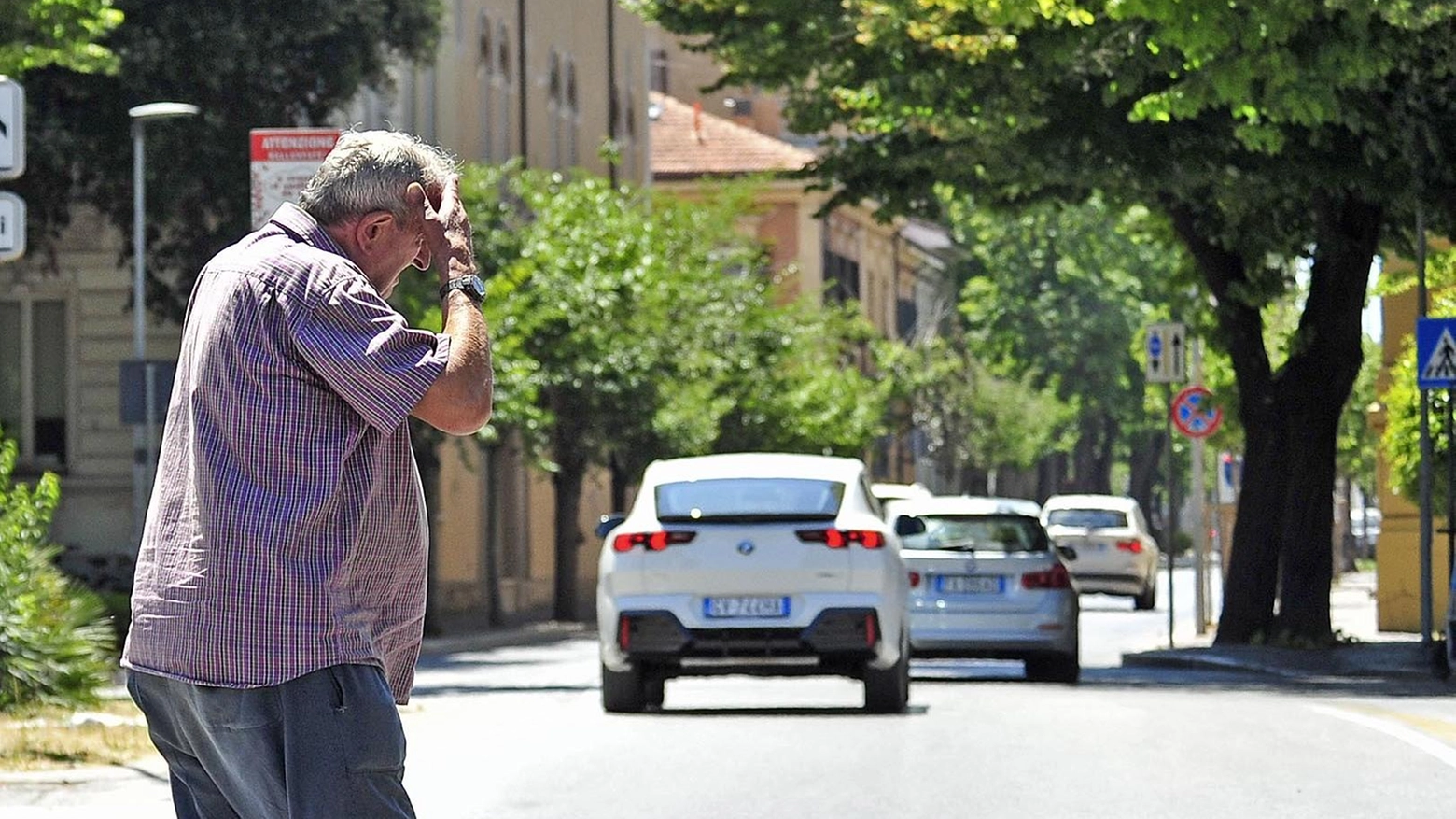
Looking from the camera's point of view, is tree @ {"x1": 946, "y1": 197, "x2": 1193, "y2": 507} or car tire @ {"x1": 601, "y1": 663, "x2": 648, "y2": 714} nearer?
car tire @ {"x1": 601, "y1": 663, "x2": 648, "y2": 714}

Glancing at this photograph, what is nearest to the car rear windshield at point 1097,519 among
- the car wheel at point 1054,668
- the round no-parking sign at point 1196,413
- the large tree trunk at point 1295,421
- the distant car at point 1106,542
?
the distant car at point 1106,542

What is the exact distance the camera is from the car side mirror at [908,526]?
18.4m

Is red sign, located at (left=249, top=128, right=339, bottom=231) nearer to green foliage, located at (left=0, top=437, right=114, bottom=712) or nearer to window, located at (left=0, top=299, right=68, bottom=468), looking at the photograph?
green foliage, located at (left=0, top=437, right=114, bottom=712)

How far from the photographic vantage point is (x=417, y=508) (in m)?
5.22

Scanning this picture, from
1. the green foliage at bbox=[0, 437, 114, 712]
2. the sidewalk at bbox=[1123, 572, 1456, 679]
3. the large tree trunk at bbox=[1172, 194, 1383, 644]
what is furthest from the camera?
the large tree trunk at bbox=[1172, 194, 1383, 644]

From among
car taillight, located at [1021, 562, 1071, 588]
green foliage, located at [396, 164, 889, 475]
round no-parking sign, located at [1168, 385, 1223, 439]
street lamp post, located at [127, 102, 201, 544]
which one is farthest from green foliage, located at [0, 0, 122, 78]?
round no-parking sign, located at [1168, 385, 1223, 439]

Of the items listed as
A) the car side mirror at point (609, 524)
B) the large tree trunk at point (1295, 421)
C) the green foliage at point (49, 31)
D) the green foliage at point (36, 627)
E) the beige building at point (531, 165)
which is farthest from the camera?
the beige building at point (531, 165)

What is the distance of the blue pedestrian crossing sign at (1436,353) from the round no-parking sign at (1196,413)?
7.90m

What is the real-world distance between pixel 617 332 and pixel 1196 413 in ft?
44.2

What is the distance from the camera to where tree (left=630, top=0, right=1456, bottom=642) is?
20.7m

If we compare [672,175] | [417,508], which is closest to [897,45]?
[417,508]

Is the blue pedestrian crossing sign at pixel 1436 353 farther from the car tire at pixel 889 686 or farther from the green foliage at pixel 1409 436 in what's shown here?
the green foliage at pixel 1409 436

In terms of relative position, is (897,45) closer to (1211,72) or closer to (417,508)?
(1211,72)

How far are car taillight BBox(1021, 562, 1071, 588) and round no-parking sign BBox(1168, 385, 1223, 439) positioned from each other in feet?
27.6
